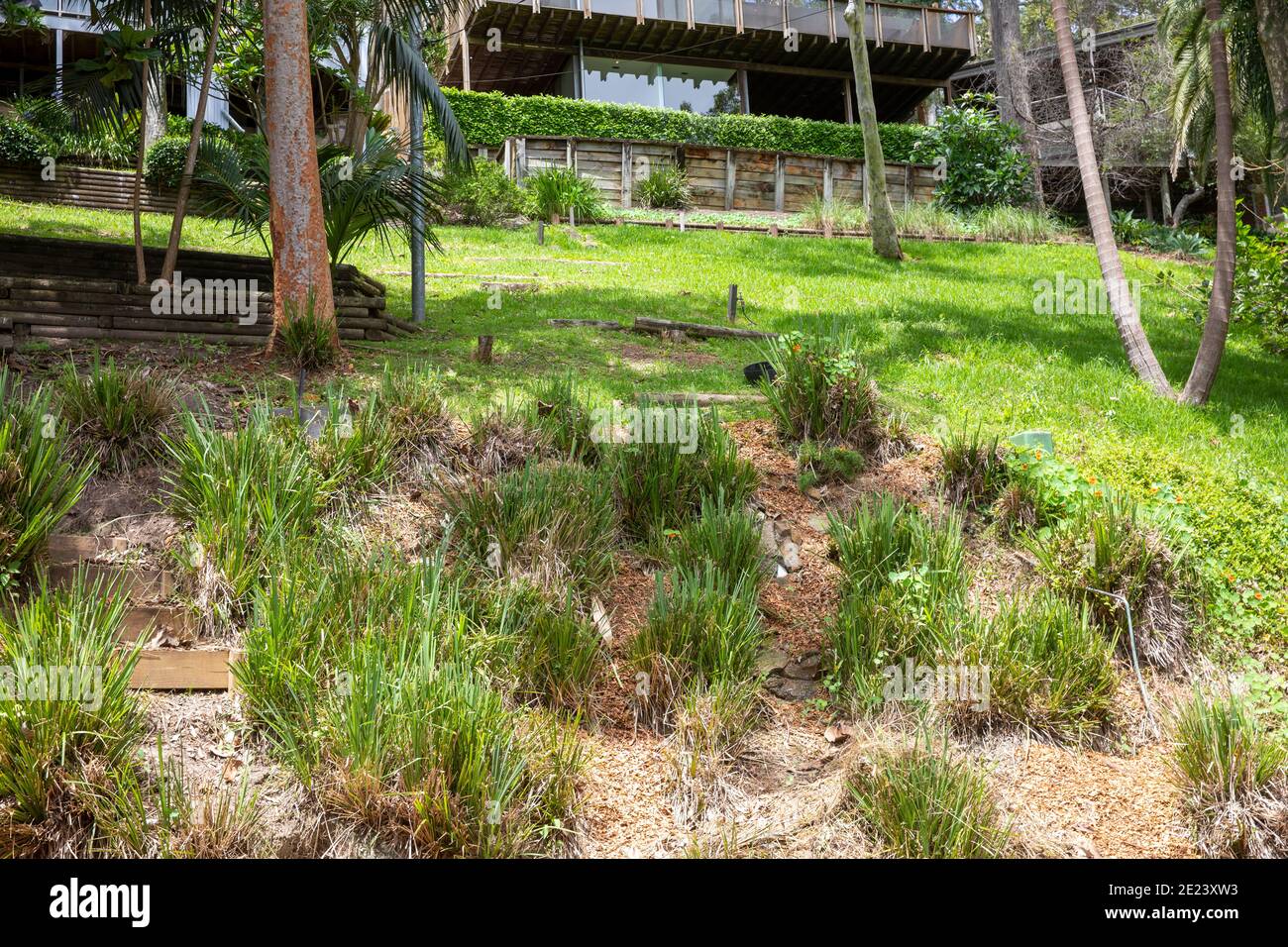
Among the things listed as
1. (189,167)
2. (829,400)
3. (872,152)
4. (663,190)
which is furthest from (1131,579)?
(663,190)

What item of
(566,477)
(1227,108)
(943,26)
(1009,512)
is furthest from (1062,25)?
(943,26)

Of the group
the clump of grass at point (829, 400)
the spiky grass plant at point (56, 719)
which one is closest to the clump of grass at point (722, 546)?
the clump of grass at point (829, 400)

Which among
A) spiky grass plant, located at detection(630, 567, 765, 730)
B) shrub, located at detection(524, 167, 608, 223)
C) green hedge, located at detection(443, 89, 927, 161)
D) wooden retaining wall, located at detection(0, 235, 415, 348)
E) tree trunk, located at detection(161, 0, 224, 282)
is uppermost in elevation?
green hedge, located at detection(443, 89, 927, 161)

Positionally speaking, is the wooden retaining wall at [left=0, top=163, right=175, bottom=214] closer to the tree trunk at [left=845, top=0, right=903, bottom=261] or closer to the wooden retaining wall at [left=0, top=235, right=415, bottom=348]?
the wooden retaining wall at [left=0, top=235, right=415, bottom=348]

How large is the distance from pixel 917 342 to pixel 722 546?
18.2 ft

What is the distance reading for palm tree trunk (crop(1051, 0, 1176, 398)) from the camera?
9.36 meters

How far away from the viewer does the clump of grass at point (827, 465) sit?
7.38 metres

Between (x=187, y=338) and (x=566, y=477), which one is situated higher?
(x=187, y=338)

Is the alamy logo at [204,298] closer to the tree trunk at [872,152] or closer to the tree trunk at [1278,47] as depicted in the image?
the tree trunk at [872,152]

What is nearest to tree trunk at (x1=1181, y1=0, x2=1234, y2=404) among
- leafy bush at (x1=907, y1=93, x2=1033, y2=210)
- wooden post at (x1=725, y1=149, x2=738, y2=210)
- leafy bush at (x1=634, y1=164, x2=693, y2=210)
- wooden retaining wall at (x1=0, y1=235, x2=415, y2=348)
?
wooden retaining wall at (x1=0, y1=235, x2=415, y2=348)

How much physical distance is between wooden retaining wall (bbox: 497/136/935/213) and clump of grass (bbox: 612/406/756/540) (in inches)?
578

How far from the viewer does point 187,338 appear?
865cm
